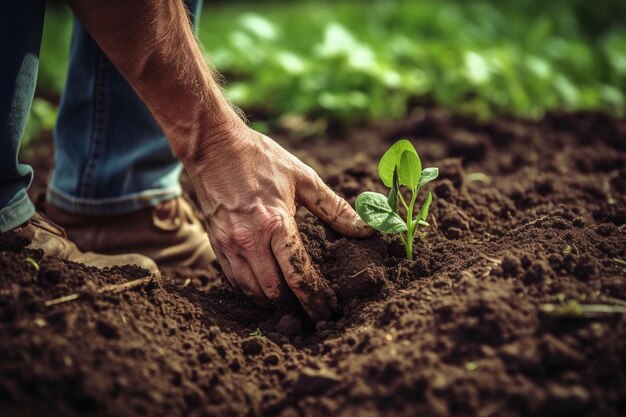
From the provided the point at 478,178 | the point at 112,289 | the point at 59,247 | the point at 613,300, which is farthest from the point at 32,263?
the point at 478,178

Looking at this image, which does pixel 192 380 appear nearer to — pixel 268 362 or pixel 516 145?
pixel 268 362

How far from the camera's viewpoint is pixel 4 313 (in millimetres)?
1739

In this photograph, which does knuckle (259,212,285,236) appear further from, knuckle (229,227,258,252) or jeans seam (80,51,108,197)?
jeans seam (80,51,108,197)

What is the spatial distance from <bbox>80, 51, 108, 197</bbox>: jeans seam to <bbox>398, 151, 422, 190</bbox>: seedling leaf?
4.37 ft

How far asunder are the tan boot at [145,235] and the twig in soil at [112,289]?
2.36ft

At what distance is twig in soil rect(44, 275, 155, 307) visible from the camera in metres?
1.81

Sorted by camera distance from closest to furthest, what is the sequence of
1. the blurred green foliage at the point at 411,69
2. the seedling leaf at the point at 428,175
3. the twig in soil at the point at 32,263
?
the twig in soil at the point at 32,263, the seedling leaf at the point at 428,175, the blurred green foliage at the point at 411,69

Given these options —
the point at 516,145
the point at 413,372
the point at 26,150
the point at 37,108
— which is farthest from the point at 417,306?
the point at 37,108

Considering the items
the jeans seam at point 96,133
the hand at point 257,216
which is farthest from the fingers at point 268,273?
the jeans seam at point 96,133

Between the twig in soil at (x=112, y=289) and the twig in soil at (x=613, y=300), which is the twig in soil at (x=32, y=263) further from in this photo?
the twig in soil at (x=613, y=300)

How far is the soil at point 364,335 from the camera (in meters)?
1.59

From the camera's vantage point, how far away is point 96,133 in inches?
108

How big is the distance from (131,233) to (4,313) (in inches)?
41.6

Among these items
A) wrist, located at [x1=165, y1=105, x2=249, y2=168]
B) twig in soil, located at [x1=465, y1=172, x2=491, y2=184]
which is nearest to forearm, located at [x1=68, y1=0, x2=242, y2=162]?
wrist, located at [x1=165, y1=105, x2=249, y2=168]
